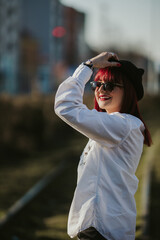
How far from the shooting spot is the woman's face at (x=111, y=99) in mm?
2533

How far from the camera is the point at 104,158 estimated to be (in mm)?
2361

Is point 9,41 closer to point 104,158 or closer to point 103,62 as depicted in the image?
point 103,62

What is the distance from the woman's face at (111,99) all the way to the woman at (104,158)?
35mm

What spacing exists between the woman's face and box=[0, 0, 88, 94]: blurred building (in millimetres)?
47313

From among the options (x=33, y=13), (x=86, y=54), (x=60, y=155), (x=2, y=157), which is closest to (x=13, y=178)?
(x=2, y=157)

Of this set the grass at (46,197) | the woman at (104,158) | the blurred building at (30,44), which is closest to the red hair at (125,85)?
the woman at (104,158)

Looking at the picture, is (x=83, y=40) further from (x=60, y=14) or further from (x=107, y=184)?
(x=107, y=184)

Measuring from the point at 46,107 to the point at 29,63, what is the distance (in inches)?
1505

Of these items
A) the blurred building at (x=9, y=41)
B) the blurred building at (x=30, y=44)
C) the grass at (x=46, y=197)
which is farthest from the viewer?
the blurred building at (x=30, y=44)

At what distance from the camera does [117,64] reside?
8.08ft

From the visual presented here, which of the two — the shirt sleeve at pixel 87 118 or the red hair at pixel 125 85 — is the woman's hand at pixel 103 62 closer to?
the red hair at pixel 125 85

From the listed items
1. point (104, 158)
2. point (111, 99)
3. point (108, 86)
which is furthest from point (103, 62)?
point (104, 158)

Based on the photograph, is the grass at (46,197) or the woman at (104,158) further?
the grass at (46,197)

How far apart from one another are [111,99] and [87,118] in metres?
0.38
